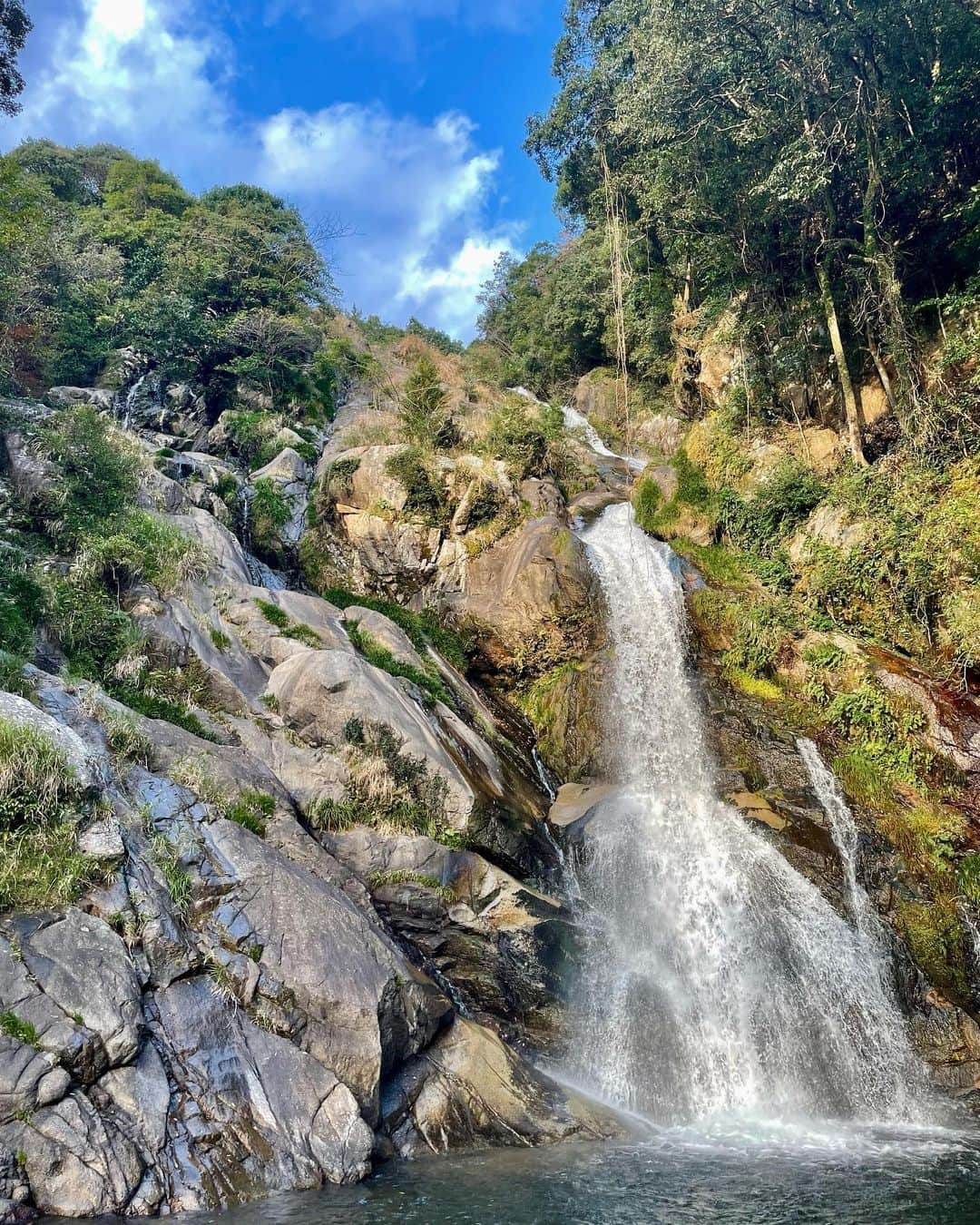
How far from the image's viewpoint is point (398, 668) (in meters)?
16.5

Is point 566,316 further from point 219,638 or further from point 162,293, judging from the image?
point 219,638

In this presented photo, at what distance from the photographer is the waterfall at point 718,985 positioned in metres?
11.0

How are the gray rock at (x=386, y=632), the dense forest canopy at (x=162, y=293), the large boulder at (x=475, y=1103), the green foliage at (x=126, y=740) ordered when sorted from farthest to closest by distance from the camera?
the dense forest canopy at (x=162, y=293)
the gray rock at (x=386, y=632)
the green foliage at (x=126, y=740)
the large boulder at (x=475, y=1103)

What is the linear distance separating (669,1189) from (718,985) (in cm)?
498

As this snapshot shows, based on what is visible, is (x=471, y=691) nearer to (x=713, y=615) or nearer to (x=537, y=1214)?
(x=713, y=615)

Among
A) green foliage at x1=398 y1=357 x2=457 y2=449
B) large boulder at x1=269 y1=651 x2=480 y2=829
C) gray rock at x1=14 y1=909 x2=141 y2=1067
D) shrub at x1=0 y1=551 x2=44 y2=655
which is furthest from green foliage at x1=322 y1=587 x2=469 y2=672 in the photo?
gray rock at x1=14 y1=909 x2=141 y2=1067

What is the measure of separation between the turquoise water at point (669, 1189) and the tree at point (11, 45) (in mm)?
25134

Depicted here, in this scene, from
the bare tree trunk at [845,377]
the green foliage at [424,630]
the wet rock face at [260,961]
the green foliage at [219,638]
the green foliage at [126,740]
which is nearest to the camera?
the wet rock face at [260,961]

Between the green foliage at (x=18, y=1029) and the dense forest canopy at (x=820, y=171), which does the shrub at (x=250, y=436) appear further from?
the green foliage at (x=18, y=1029)

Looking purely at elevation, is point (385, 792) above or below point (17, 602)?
below

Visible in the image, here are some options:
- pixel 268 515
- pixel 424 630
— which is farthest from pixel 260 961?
pixel 268 515

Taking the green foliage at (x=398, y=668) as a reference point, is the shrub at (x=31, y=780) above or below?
below

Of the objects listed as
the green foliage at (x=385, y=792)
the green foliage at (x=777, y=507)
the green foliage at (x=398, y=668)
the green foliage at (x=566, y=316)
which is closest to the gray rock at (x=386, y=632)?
the green foliage at (x=398, y=668)

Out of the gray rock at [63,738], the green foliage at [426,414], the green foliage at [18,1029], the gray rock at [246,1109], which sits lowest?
the gray rock at [246,1109]
